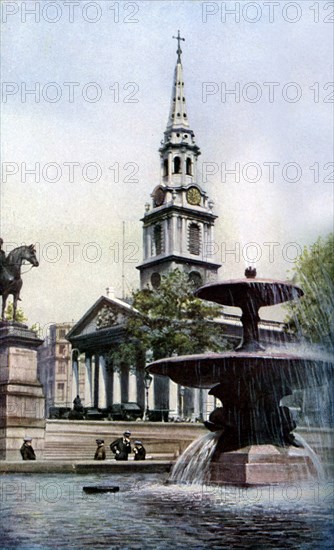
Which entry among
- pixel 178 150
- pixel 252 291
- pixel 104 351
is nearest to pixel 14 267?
pixel 252 291

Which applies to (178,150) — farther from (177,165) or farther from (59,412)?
(59,412)

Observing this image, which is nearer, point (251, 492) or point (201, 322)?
point (251, 492)

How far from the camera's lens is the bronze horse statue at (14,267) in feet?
72.1

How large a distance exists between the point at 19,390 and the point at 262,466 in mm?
10322

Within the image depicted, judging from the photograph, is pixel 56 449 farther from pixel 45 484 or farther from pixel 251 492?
pixel 251 492

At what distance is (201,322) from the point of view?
39406 mm

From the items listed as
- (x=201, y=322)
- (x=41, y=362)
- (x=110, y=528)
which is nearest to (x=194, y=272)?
(x=201, y=322)

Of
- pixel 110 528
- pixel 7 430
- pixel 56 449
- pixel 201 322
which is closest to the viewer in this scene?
pixel 110 528

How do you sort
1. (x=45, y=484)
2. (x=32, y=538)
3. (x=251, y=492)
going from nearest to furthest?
1. (x=32, y=538)
2. (x=251, y=492)
3. (x=45, y=484)

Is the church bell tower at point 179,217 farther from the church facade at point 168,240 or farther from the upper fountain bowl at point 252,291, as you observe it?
the upper fountain bowl at point 252,291

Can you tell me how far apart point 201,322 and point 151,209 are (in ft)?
91.4

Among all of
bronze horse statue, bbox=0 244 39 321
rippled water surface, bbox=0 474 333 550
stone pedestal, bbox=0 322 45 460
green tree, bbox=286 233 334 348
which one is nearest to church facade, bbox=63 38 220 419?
green tree, bbox=286 233 334 348

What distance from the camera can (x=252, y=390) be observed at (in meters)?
13.1

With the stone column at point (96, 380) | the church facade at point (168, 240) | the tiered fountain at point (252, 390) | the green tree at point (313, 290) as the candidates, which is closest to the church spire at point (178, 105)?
the church facade at point (168, 240)
